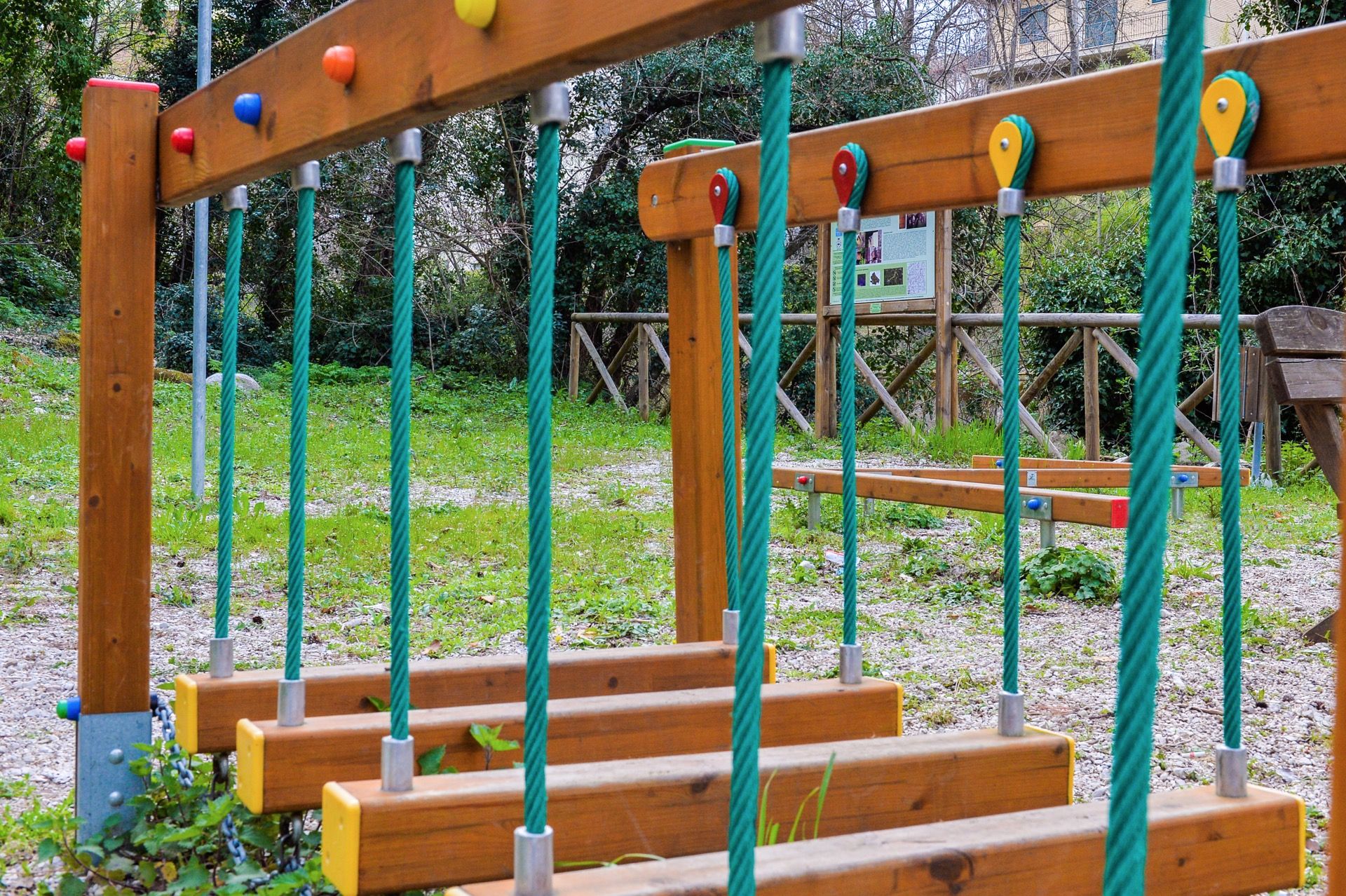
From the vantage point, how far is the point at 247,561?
4.79m

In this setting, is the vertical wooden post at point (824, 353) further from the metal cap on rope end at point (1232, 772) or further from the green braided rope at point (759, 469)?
the green braided rope at point (759, 469)

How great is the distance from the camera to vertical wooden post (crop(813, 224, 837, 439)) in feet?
33.9

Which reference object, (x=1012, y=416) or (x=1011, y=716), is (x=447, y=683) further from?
(x=1012, y=416)

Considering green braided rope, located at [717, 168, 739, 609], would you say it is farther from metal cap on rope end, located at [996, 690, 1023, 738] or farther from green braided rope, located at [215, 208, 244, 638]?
green braided rope, located at [215, 208, 244, 638]

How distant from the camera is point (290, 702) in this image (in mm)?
1761

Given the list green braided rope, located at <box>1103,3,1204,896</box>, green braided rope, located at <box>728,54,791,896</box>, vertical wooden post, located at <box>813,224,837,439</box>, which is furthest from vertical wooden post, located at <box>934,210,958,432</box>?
green braided rope, located at <box>1103,3,1204,896</box>

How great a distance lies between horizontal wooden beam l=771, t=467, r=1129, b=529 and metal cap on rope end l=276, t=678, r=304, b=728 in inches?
97.1

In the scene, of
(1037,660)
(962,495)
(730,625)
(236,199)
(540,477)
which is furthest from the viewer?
(962,495)

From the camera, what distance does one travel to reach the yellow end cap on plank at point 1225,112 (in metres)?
1.53

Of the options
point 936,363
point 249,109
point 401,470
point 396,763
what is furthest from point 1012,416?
point 936,363

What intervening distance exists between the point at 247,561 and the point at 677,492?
112 inches

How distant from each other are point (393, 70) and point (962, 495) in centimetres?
376

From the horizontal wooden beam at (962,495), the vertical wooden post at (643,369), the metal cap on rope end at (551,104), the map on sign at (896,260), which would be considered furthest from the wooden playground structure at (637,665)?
the vertical wooden post at (643,369)

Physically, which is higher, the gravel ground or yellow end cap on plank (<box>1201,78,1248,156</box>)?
yellow end cap on plank (<box>1201,78,1248,156</box>)
